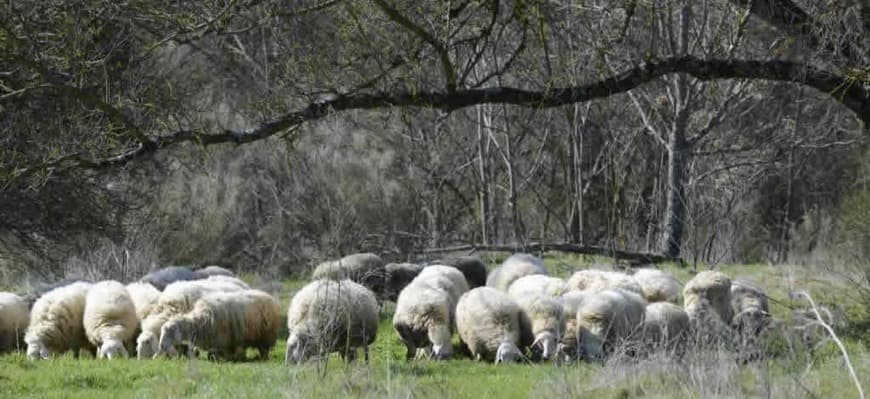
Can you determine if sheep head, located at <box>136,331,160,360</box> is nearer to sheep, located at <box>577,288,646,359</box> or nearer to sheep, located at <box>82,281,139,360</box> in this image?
sheep, located at <box>82,281,139,360</box>

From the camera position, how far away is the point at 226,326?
1118 centimetres

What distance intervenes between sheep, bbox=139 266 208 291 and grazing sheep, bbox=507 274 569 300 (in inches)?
164

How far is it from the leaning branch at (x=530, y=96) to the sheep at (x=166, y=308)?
134cm

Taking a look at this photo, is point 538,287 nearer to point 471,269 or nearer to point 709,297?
point 709,297

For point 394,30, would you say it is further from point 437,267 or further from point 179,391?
point 179,391

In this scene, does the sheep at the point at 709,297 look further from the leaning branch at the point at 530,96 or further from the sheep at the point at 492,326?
the leaning branch at the point at 530,96

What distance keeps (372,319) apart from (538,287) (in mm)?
2120

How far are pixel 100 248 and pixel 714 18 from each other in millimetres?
11827

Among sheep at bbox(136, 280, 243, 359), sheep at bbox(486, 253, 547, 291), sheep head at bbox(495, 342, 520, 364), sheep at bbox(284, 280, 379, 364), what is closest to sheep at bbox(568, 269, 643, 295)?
sheep at bbox(486, 253, 547, 291)

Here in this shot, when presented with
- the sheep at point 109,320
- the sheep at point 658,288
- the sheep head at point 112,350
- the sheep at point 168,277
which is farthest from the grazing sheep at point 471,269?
the sheep head at point 112,350

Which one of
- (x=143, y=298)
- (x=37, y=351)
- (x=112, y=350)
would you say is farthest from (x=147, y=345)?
(x=37, y=351)

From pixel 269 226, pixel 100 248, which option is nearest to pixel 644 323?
pixel 100 248

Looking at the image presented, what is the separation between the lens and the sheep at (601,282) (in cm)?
1230

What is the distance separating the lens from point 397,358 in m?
11.4
